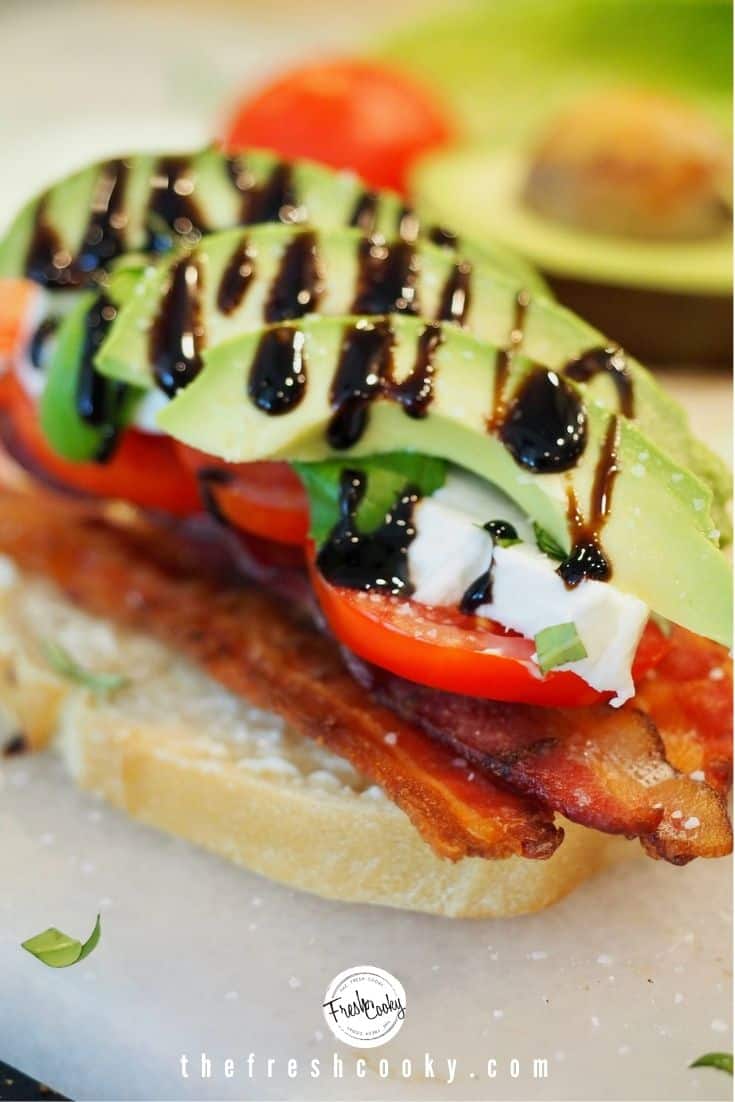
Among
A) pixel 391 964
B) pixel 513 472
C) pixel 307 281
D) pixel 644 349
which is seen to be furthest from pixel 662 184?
pixel 391 964

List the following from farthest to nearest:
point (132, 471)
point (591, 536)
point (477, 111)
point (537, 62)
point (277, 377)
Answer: point (537, 62)
point (477, 111)
point (132, 471)
point (277, 377)
point (591, 536)

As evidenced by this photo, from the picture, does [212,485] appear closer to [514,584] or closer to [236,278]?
[236,278]

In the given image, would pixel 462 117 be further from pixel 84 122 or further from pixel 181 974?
pixel 181 974

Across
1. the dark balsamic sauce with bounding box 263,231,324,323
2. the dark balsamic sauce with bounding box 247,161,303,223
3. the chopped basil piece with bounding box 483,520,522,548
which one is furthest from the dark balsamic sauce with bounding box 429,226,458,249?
the chopped basil piece with bounding box 483,520,522,548

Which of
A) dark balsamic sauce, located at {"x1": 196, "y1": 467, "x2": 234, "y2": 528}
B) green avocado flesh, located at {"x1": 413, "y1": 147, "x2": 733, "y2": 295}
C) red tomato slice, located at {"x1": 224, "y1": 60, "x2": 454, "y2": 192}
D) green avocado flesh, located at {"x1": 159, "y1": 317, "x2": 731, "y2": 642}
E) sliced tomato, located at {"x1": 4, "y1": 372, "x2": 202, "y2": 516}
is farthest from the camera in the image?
red tomato slice, located at {"x1": 224, "y1": 60, "x2": 454, "y2": 192}

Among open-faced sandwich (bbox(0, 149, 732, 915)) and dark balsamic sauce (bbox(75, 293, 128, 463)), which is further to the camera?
dark balsamic sauce (bbox(75, 293, 128, 463))

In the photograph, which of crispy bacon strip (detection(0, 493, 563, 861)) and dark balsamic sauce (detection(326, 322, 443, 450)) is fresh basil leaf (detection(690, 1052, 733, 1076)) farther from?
dark balsamic sauce (detection(326, 322, 443, 450))

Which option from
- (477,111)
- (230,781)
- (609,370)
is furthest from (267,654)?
(477,111)
